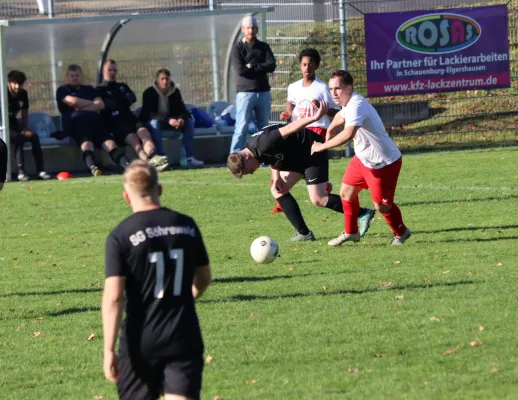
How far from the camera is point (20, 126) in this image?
18578 mm

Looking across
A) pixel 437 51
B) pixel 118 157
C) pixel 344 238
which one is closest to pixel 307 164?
pixel 344 238

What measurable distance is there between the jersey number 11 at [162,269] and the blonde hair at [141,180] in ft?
0.93

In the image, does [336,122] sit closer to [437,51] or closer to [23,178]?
[23,178]

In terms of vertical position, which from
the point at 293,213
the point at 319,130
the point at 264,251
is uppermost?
the point at 319,130

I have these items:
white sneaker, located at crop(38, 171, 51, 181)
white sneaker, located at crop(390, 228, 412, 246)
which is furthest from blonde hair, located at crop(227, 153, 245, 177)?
white sneaker, located at crop(38, 171, 51, 181)

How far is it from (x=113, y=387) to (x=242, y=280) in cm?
323

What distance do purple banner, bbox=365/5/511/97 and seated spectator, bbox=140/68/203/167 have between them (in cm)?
344

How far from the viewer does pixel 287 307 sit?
852cm

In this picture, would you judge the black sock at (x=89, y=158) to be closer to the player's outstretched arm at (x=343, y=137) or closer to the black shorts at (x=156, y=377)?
the player's outstretched arm at (x=343, y=137)

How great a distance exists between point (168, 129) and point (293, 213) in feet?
25.9

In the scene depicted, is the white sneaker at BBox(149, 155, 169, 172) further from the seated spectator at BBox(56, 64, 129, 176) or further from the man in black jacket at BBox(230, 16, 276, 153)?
the man in black jacket at BBox(230, 16, 276, 153)

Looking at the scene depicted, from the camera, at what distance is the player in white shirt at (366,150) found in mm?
Result: 10477

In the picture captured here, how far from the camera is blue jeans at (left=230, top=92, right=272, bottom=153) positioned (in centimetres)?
1825

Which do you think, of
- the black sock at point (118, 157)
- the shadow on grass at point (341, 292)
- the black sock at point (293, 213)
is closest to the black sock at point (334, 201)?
the black sock at point (293, 213)
